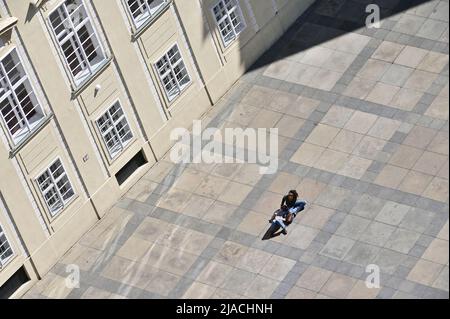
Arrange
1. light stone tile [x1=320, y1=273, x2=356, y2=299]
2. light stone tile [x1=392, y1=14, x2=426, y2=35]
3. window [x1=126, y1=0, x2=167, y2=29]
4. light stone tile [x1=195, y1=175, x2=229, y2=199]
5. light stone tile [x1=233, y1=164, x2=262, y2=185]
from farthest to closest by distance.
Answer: light stone tile [x1=392, y1=14, x2=426, y2=35] → light stone tile [x1=233, y1=164, x2=262, y2=185] → light stone tile [x1=195, y1=175, x2=229, y2=199] → window [x1=126, y1=0, x2=167, y2=29] → light stone tile [x1=320, y1=273, x2=356, y2=299]

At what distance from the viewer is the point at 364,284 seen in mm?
72188

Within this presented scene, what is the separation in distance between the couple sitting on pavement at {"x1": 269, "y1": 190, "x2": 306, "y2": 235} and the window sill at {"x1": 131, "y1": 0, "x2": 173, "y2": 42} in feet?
29.3

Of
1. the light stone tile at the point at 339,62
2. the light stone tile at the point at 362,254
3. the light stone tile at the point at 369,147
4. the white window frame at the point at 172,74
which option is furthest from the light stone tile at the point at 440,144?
the white window frame at the point at 172,74

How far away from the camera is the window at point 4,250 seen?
73750 millimetres

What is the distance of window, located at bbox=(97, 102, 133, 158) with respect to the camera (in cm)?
7731

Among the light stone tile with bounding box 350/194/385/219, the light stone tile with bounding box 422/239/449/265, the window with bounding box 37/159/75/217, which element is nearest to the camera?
the light stone tile with bounding box 422/239/449/265

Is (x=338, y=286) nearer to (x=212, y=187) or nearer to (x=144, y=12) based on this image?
(x=212, y=187)

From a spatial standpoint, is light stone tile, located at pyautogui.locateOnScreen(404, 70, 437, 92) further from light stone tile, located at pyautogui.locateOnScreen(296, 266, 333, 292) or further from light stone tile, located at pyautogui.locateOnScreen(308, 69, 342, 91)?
light stone tile, located at pyautogui.locateOnScreen(296, 266, 333, 292)

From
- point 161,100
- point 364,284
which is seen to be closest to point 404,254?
point 364,284

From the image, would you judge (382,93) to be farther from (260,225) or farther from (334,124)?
(260,225)

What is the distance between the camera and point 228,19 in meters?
82.4

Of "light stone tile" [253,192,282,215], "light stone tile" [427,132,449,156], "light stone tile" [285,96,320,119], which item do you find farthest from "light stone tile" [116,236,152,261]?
"light stone tile" [427,132,449,156]

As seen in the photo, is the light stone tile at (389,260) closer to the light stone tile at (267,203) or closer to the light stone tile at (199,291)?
the light stone tile at (267,203)

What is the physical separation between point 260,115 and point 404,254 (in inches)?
432
